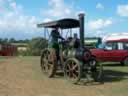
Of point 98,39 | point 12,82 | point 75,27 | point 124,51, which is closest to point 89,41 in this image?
point 98,39

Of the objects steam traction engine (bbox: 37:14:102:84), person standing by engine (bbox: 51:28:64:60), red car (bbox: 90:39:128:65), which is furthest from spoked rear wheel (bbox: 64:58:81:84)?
red car (bbox: 90:39:128:65)

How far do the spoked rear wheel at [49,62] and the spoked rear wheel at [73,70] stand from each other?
43.5 inches

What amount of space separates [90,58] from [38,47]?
31.9 metres

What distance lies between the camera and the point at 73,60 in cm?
1367

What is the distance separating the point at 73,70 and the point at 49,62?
235cm

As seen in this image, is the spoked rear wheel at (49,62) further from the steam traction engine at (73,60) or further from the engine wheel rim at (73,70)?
the engine wheel rim at (73,70)

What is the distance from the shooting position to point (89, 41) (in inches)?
1977

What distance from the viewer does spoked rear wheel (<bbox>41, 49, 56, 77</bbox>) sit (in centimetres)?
1512

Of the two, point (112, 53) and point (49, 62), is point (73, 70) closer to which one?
point (49, 62)

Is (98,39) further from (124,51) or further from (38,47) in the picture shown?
(124,51)

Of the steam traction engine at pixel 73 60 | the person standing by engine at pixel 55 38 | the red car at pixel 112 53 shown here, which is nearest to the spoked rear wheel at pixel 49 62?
the steam traction engine at pixel 73 60

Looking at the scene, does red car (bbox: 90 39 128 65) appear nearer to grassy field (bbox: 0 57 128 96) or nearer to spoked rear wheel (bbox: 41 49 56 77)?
spoked rear wheel (bbox: 41 49 56 77)

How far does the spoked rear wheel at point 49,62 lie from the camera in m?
15.1

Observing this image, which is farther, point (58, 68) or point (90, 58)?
point (58, 68)
